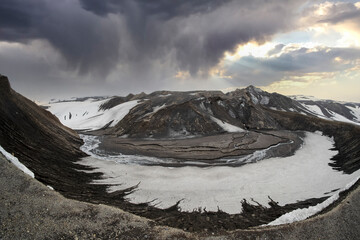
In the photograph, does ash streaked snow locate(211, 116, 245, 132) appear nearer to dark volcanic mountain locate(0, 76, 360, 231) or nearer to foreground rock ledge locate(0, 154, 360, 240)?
dark volcanic mountain locate(0, 76, 360, 231)

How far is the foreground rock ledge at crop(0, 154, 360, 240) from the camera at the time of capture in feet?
28.0

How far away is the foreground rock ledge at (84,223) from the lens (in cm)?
853

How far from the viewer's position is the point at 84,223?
362 inches

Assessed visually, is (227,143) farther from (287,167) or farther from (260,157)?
(287,167)

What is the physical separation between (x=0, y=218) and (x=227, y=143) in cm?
3538

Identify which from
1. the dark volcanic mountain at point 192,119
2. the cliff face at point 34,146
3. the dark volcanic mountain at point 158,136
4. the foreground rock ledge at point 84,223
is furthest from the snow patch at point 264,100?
the foreground rock ledge at point 84,223

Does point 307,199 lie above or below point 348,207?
below

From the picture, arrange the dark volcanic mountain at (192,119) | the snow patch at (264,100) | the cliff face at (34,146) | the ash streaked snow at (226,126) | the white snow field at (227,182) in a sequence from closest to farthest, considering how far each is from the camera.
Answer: the cliff face at (34,146)
the white snow field at (227,182)
the dark volcanic mountain at (192,119)
the ash streaked snow at (226,126)
the snow patch at (264,100)

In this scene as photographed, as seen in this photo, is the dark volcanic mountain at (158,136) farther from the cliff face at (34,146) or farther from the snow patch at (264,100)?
the snow patch at (264,100)

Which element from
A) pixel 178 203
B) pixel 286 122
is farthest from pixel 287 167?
pixel 286 122

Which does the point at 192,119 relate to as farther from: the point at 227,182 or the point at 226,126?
the point at 227,182

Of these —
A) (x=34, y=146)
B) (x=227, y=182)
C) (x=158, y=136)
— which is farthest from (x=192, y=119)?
(x=34, y=146)

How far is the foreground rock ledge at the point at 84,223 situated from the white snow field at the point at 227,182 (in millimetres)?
6292

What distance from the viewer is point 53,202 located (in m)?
10.1
